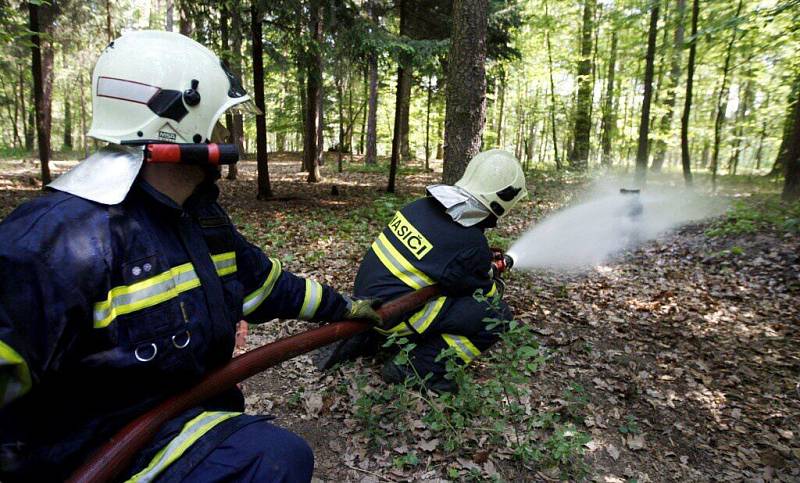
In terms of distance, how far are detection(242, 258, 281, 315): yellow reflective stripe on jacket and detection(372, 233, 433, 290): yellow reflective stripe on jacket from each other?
1.57 meters

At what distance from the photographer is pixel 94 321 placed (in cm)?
149

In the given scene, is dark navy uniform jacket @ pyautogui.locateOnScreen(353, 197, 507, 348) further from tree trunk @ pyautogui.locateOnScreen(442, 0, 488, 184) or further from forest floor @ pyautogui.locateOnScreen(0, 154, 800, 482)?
tree trunk @ pyautogui.locateOnScreen(442, 0, 488, 184)

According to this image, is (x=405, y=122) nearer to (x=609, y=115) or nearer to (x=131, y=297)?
(x=609, y=115)

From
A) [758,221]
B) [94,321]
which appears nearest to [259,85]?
[94,321]

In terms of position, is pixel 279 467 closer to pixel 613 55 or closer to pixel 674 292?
pixel 674 292

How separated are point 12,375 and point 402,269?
2.98m

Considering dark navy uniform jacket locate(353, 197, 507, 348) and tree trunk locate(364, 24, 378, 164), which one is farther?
tree trunk locate(364, 24, 378, 164)

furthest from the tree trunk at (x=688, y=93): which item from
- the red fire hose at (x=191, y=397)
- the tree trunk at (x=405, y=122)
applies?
the red fire hose at (x=191, y=397)

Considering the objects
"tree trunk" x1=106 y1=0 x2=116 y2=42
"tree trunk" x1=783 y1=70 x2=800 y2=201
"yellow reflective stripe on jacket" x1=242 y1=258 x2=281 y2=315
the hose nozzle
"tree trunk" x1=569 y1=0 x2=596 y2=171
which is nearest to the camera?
"yellow reflective stripe on jacket" x1=242 y1=258 x2=281 y2=315

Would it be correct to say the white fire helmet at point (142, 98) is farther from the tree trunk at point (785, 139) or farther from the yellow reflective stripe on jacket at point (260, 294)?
the tree trunk at point (785, 139)

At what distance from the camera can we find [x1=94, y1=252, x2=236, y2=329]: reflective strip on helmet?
59.2 inches

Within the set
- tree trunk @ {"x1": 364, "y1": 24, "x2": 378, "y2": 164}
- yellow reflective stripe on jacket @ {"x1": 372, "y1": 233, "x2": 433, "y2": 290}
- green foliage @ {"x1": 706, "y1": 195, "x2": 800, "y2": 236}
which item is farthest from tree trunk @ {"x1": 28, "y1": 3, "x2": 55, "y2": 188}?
green foliage @ {"x1": 706, "y1": 195, "x2": 800, "y2": 236}

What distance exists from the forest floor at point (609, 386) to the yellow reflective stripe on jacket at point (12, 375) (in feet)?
7.58

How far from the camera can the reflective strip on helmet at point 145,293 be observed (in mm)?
1505
